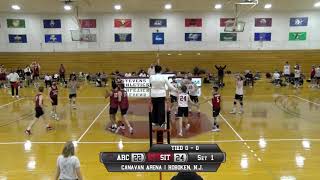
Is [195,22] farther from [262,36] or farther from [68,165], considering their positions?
[68,165]

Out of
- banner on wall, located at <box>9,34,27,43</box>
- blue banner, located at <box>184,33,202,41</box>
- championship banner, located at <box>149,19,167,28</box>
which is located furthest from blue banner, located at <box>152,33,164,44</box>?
banner on wall, located at <box>9,34,27,43</box>

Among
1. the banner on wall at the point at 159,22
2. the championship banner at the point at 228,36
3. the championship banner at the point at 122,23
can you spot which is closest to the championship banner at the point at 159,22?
the banner on wall at the point at 159,22

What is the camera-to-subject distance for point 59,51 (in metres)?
33.9

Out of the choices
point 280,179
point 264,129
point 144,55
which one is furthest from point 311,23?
point 280,179

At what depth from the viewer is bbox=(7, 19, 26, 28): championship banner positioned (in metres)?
33.3

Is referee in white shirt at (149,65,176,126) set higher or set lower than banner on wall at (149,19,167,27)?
lower

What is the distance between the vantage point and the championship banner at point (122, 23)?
3369 cm

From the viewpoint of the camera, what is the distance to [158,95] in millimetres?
8688

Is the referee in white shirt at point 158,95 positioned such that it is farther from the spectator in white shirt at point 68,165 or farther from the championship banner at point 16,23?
the championship banner at point 16,23

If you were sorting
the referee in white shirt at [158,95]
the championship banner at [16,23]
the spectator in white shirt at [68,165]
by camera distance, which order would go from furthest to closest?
the championship banner at [16,23] → the referee in white shirt at [158,95] → the spectator in white shirt at [68,165]

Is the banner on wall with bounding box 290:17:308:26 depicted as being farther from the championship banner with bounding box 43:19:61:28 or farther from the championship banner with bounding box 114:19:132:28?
the championship banner with bounding box 43:19:61:28
